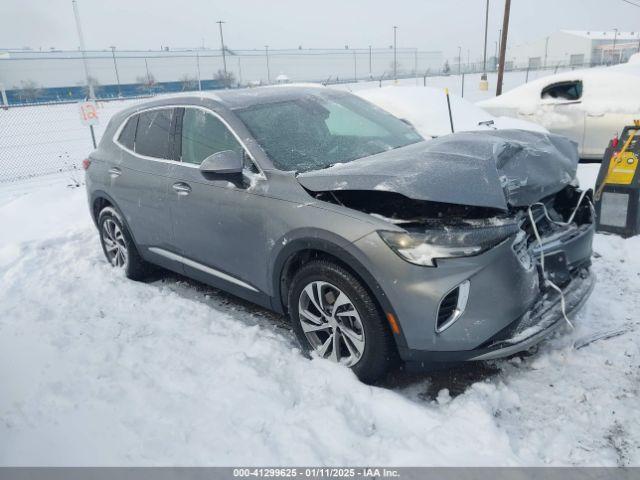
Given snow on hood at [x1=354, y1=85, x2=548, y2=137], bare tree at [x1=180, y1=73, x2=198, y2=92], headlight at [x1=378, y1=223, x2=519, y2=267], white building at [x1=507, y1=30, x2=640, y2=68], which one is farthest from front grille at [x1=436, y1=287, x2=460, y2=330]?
white building at [x1=507, y1=30, x2=640, y2=68]

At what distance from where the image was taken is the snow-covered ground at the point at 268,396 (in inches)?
92.0

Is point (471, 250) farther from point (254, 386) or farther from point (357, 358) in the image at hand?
point (254, 386)

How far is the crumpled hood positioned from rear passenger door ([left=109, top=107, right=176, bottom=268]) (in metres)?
1.50

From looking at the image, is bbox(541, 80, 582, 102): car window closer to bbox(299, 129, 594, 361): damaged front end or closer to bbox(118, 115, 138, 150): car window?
bbox(299, 129, 594, 361): damaged front end

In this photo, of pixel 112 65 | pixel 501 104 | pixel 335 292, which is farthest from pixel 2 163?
pixel 112 65

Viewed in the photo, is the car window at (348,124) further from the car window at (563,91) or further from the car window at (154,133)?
the car window at (563,91)

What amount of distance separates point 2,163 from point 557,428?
13.9 meters

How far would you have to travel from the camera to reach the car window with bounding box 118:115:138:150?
14.3ft

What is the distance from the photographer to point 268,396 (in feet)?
9.00

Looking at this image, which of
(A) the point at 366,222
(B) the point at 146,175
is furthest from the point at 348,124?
(B) the point at 146,175

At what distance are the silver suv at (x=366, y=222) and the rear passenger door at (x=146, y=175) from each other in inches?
0.7

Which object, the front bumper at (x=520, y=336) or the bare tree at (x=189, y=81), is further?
the bare tree at (x=189, y=81)

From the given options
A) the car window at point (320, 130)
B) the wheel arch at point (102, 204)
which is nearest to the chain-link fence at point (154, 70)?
the wheel arch at point (102, 204)

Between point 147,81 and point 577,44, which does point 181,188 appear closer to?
point 147,81
